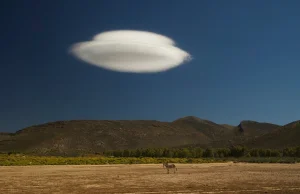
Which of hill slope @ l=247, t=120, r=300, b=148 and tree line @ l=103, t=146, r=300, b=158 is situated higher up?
hill slope @ l=247, t=120, r=300, b=148

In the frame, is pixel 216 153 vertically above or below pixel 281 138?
below

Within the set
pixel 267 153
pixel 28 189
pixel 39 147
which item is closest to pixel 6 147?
pixel 39 147

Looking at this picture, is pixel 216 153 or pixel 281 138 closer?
pixel 216 153

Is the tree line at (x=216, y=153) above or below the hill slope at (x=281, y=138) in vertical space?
below

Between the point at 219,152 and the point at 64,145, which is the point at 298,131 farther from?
the point at 64,145

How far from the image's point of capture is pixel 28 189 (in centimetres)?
2956

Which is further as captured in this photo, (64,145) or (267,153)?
(64,145)

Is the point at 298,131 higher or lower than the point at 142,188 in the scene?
higher

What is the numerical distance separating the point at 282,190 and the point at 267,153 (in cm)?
10897

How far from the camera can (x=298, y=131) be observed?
17738 cm

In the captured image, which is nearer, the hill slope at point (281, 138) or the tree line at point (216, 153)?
the tree line at point (216, 153)

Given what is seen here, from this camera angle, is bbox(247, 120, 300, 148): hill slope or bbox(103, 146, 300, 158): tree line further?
bbox(247, 120, 300, 148): hill slope

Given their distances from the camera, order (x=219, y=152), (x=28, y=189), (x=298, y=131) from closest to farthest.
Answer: (x=28, y=189)
(x=219, y=152)
(x=298, y=131)

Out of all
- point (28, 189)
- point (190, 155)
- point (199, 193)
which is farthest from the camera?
point (190, 155)
